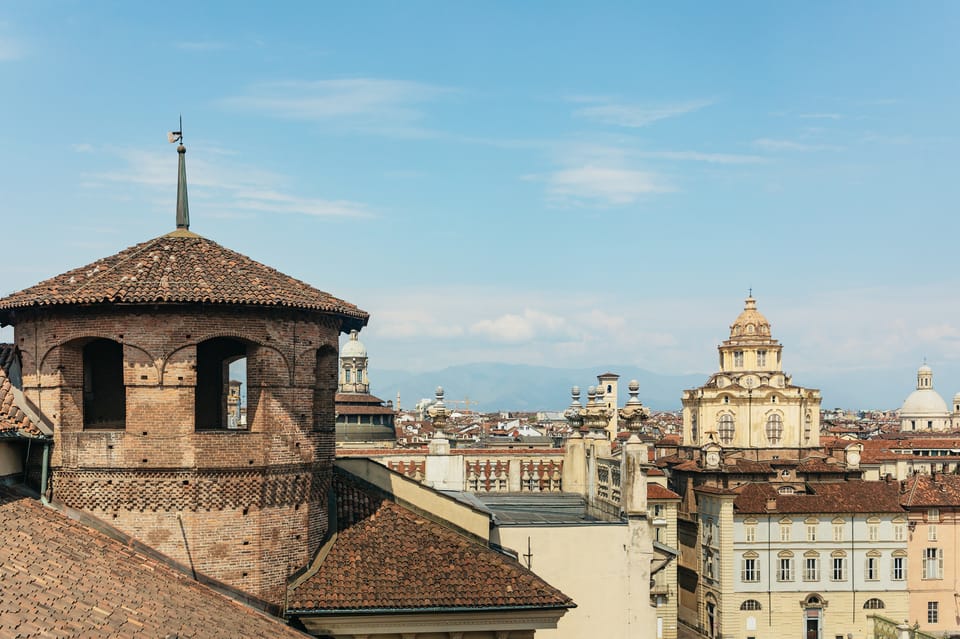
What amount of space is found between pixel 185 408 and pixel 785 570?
66732 mm

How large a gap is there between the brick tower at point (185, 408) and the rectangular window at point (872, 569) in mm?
66555

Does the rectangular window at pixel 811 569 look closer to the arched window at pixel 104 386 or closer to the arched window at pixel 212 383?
the arched window at pixel 212 383

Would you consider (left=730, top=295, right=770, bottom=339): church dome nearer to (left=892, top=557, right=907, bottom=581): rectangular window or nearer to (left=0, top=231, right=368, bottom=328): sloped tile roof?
(left=892, top=557, right=907, bottom=581): rectangular window

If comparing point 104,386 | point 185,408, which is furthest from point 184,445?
point 104,386

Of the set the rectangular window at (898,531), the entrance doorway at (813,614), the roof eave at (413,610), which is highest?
the roof eave at (413,610)

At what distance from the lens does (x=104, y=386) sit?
63.0 feet

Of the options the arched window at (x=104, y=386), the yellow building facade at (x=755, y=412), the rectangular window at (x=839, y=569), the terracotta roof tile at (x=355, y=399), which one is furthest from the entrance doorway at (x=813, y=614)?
the arched window at (x=104, y=386)

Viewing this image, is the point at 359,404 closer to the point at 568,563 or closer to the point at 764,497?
the point at 764,497

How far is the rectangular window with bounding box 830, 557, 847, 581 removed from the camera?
75750mm

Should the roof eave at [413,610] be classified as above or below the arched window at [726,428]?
above

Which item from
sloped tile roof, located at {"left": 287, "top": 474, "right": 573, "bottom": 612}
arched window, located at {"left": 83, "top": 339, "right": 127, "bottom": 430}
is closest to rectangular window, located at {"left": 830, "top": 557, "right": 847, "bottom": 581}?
sloped tile roof, located at {"left": 287, "top": 474, "right": 573, "bottom": 612}

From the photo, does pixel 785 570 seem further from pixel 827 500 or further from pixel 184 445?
pixel 184 445

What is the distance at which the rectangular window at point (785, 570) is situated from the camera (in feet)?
250

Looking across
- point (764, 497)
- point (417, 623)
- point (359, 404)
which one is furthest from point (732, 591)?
point (417, 623)
